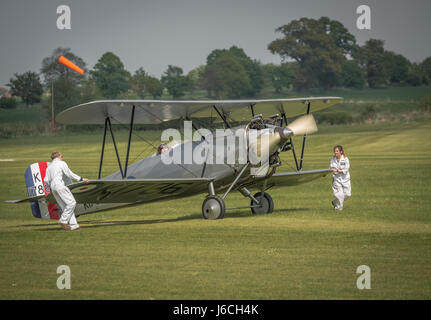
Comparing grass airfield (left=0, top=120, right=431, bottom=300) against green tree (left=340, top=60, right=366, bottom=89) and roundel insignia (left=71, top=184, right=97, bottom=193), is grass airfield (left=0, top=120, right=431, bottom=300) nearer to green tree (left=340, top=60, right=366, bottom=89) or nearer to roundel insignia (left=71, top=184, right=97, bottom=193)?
roundel insignia (left=71, top=184, right=97, bottom=193)

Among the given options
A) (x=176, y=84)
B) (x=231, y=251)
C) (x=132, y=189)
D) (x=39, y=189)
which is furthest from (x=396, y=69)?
(x=231, y=251)

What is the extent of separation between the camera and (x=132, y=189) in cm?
1376

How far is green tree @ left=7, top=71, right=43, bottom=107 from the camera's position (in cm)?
13562

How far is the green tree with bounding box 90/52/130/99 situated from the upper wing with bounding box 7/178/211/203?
383ft

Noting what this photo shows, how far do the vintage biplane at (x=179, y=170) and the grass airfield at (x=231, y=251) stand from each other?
21.0 inches

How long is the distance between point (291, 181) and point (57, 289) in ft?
29.9

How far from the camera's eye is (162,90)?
147 metres

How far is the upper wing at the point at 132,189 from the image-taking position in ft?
42.9

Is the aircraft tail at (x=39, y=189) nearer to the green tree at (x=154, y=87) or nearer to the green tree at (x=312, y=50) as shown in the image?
the green tree at (x=312, y=50)

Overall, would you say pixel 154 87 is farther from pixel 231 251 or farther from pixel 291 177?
pixel 231 251

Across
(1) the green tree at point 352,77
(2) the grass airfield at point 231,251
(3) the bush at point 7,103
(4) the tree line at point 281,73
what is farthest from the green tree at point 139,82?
(2) the grass airfield at point 231,251

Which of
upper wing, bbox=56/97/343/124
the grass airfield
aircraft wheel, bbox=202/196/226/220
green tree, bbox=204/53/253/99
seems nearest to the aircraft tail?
the grass airfield

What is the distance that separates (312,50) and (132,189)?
13062 centimetres

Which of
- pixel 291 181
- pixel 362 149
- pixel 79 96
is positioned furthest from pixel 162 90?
pixel 291 181
